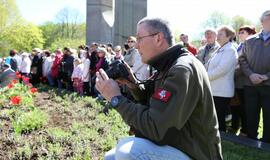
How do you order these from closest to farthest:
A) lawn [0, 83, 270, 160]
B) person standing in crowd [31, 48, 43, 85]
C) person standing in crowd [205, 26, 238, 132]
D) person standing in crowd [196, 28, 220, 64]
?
lawn [0, 83, 270, 160], person standing in crowd [205, 26, 238, 132], person standing in crowd [196, 28, 220, 64], person standing in crowd [31, 48, 43, 85]

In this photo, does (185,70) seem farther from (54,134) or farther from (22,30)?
(22,30)

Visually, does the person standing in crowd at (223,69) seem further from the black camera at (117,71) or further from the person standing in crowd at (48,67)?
the person standing in crowd at (48,67)

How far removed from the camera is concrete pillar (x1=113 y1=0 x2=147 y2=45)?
781 inches

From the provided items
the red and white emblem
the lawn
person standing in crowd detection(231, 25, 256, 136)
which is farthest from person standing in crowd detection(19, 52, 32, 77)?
A: the red and white emblem

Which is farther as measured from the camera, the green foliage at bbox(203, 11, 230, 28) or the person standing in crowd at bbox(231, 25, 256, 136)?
the green foliage at bbox(203, 11, 230, 28)

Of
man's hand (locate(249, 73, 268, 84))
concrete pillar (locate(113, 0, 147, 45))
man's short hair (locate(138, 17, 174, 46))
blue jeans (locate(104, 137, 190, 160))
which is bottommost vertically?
blue jeans (locate(104, 137, 190, 160))

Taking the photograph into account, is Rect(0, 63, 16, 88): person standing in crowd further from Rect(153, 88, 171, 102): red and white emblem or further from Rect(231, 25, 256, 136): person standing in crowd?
Rect(153, 88, 171, 102): red and white emblem

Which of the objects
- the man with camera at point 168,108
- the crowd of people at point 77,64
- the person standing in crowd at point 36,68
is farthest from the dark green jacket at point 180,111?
the person standing in crowd at point 36,68

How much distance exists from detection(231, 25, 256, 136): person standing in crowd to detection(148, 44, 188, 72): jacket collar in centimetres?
404

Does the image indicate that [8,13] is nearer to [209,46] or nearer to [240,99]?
[209,46]

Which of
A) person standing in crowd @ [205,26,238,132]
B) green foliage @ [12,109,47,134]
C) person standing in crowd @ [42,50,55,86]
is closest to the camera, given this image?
green foliage @ [12,109,47,134]

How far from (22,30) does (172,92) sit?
188 ft

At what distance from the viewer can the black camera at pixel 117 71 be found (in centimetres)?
320

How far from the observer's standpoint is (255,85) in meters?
6.29
